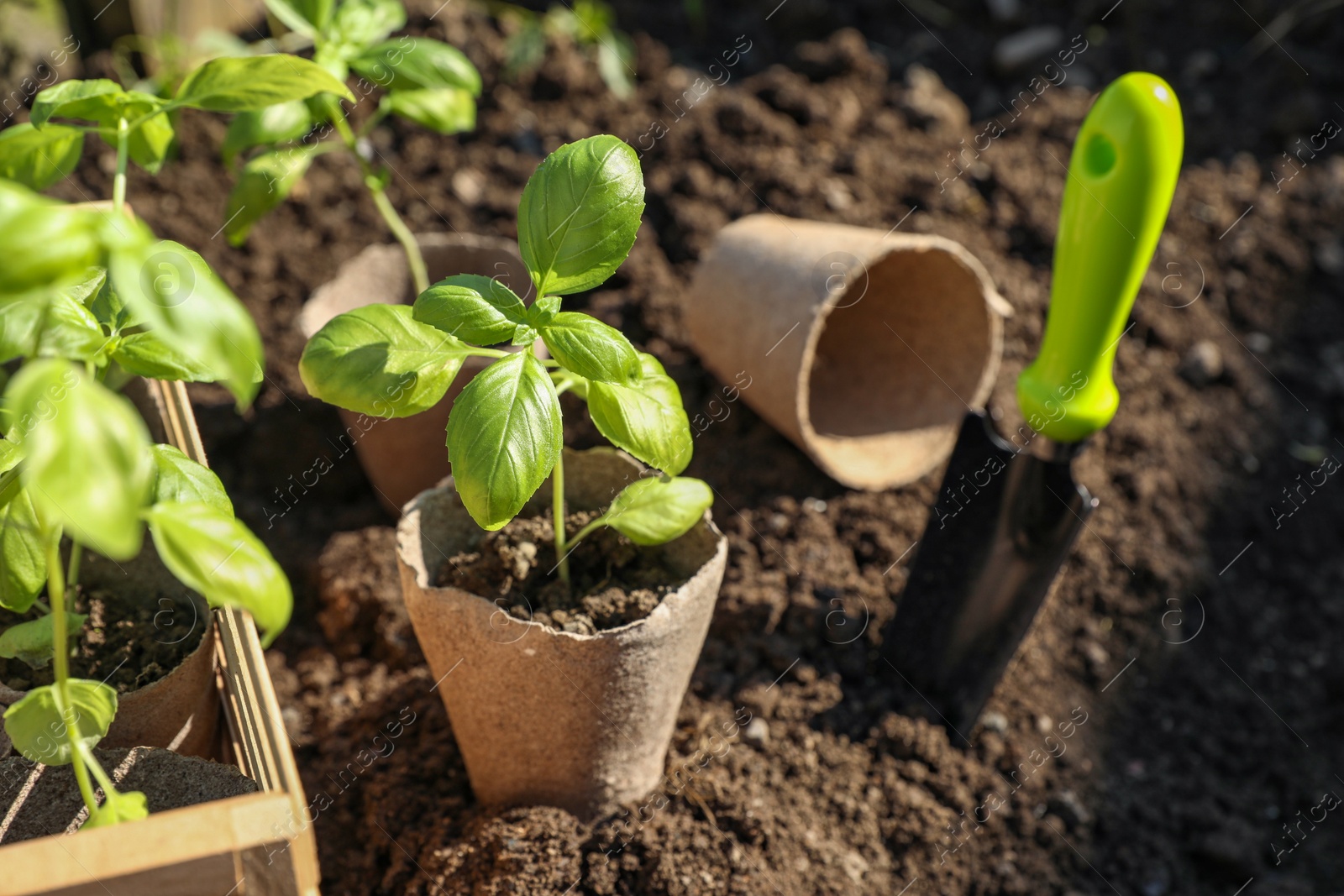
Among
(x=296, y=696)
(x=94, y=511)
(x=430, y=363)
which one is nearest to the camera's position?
(x=94, y=511)

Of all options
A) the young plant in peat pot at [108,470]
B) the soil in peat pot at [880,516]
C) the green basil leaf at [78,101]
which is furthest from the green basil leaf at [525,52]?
the green basil leaf at [78,101]

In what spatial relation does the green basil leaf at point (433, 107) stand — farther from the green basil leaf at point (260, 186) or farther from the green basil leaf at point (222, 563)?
the green basil leaf at point (222, 563)

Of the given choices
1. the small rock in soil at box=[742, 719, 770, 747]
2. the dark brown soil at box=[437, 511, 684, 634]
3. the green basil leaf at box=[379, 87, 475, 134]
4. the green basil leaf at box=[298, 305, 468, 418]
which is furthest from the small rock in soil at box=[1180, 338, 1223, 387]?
the green basil leaf at box=[298, 305, 468, 418]

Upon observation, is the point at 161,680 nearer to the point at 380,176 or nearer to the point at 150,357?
the point at 150,357

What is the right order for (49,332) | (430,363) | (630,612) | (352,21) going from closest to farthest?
1. (49,332)
2. (430,363)
3. (630,612)
4. (352,21)

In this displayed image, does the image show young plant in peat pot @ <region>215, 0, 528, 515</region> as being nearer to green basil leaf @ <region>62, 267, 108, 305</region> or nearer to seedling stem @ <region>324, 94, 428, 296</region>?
seedling stem @ <region>324, 94, 428, 296</region>

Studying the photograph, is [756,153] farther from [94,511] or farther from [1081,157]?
[94,511]

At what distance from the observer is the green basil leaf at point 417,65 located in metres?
1.18

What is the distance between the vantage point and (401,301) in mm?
1530

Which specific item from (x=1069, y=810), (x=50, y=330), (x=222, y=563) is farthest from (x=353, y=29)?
(x=1069, y=810)

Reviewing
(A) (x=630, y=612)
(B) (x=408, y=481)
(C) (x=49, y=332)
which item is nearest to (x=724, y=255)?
(B) (x=408, y=481)

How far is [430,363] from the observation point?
33.9 inches

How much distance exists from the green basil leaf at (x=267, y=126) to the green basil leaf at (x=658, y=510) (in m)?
0.62

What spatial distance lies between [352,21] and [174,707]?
31.4 inches
